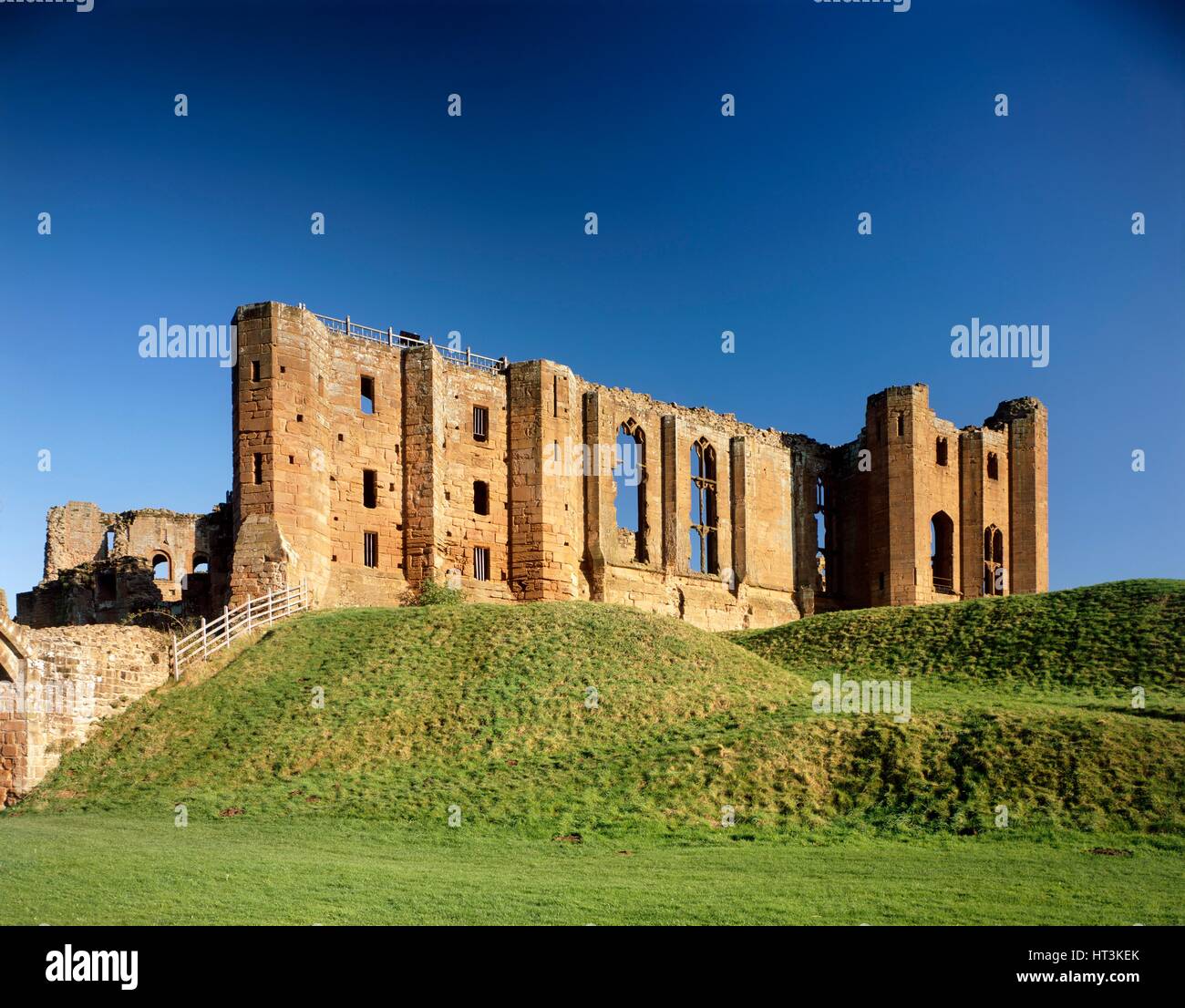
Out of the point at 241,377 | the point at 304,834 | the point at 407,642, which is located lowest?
the point at 304,834

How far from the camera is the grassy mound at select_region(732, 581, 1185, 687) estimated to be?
33969 mm

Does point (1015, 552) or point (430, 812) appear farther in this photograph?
point (1015, 552)

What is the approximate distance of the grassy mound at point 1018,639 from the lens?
111ft

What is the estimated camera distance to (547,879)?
17.8 metres

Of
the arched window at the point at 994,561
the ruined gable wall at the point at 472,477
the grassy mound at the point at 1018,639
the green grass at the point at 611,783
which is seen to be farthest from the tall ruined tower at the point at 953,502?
the ruined gable wall at the point at 472,477

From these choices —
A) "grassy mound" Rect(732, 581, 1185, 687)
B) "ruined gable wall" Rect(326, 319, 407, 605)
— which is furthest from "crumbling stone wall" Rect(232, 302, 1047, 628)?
"grassy mound" Rect(732, 581, 1185, 687)

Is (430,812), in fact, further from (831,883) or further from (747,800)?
(831,883)

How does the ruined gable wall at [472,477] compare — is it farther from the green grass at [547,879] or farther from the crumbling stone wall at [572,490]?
the green grass at [547,879]

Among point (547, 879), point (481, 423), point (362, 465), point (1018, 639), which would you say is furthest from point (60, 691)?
point (1018, 639)

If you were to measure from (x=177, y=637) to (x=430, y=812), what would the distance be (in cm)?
1411

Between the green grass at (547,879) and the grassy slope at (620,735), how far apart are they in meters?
1.58

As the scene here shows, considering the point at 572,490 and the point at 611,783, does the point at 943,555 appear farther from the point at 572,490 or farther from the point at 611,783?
the point at 611,783
